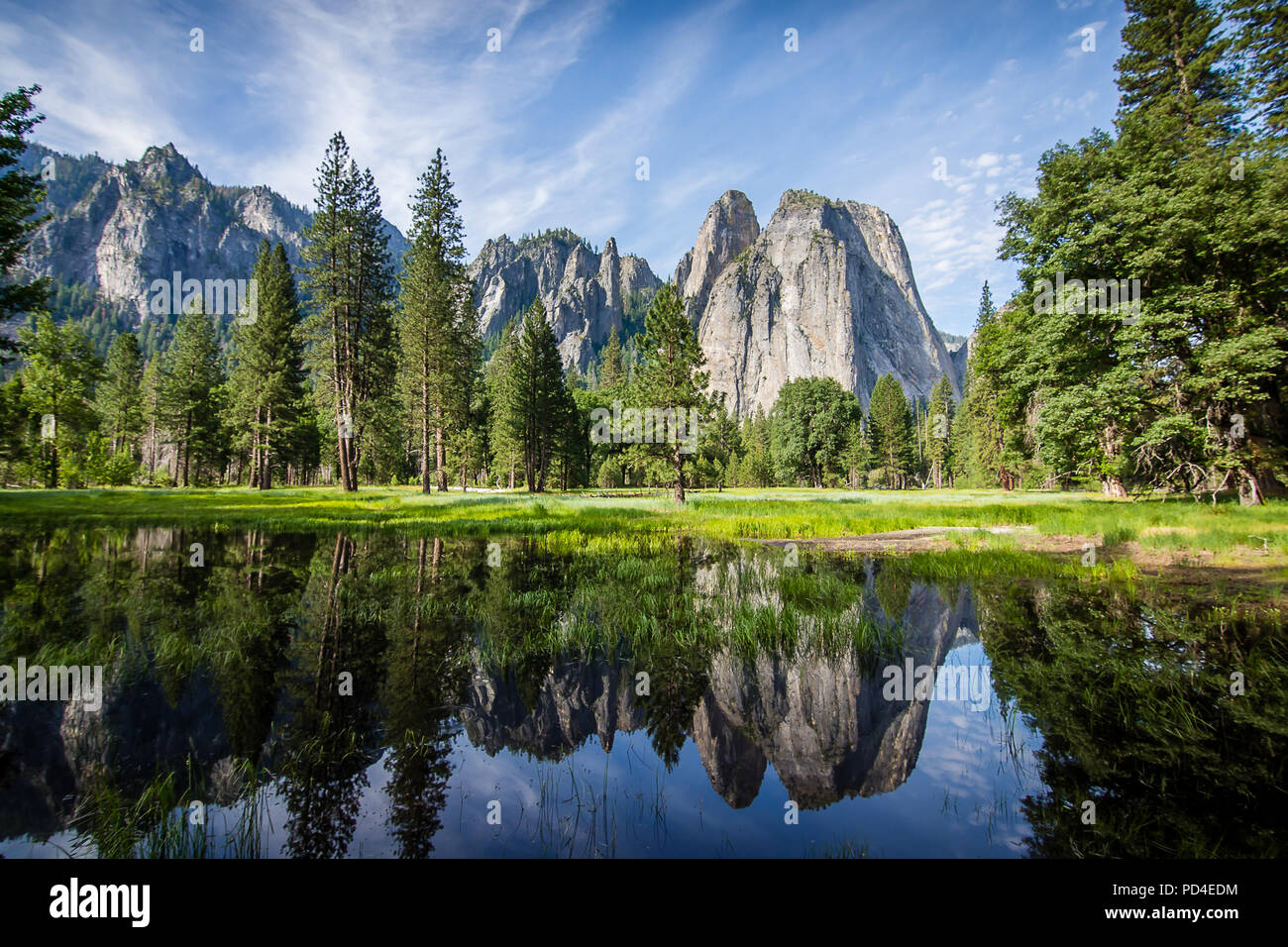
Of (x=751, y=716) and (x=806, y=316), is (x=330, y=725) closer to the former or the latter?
(x=751, y=716)

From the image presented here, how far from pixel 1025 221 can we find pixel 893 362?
540 feet

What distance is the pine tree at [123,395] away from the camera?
2170 inches

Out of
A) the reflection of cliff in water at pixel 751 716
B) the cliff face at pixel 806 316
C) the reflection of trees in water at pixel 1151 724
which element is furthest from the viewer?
the cliff face at pixel 806 316

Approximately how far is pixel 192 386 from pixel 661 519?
53.0 metres

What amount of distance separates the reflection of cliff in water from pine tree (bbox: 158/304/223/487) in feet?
197

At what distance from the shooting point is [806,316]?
160 metres

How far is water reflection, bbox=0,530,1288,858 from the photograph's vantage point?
3.04m

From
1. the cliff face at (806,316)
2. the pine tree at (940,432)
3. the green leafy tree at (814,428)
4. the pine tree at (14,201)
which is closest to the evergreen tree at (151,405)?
the pine tree at (14,201)

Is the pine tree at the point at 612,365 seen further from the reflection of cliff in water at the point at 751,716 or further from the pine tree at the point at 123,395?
the reflection of cliff in water at the point at 751,716

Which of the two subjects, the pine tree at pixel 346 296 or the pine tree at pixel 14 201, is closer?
the pine tree at pixel 14 201

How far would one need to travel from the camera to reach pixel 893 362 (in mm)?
170375

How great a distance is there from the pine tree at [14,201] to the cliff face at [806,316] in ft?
499

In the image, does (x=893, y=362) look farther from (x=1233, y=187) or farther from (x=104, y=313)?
(x=104, y=313)
